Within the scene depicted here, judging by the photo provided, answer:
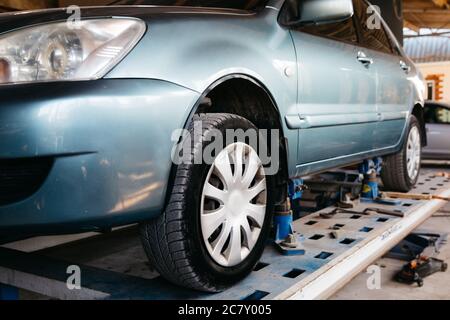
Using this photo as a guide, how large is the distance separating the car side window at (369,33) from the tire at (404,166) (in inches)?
26.9

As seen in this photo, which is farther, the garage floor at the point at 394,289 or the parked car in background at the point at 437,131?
the parked car in background at the point at 437,131

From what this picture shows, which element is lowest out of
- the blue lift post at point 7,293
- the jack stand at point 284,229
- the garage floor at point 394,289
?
the garage floor at point 394,289

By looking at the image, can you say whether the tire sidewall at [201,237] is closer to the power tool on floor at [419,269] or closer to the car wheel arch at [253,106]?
the car wheel arch at [253,106]

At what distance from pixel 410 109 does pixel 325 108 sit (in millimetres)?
1525

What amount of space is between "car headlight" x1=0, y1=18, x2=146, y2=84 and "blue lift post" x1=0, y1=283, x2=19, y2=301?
2.86ft

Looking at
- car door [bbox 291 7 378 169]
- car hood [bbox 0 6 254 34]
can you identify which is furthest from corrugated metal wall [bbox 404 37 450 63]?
car hood [bbox 0 6 254 34]

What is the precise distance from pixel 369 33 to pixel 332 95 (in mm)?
943

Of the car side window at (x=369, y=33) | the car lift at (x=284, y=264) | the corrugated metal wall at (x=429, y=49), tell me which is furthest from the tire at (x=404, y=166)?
the corrugated metal wall at (x=429, y=49)

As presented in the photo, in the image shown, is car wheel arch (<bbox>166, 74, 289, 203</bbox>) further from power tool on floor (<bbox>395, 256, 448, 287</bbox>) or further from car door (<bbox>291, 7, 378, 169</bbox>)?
power tool on floor (<bbox>395, 256, 448, 287</bbox>)

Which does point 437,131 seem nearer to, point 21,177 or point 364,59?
point 364,59

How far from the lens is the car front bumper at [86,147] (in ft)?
3.77

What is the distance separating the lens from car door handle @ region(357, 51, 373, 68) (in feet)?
8.09
